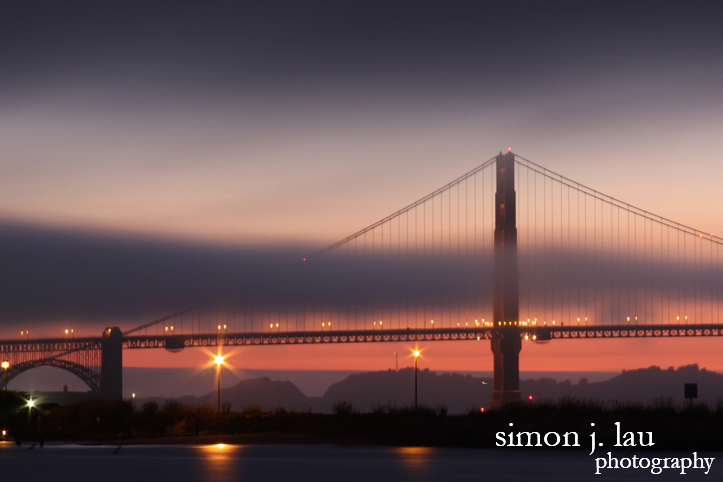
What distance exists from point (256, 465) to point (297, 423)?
17.7 m

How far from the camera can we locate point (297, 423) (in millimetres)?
42875

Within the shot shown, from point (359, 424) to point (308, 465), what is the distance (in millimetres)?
14588

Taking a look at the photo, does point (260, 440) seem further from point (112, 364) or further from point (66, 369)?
point (66, 369)

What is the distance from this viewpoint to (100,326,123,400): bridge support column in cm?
11644

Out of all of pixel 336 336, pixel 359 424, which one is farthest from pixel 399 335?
pixel 359 424

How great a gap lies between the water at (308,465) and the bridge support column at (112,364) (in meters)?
84.8

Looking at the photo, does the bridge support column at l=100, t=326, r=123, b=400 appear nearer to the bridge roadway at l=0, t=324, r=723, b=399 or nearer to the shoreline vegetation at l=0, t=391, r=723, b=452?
the bridge roadway at l=0, t=324, r=723, b=399

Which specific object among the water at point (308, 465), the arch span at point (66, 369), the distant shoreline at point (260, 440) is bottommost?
the arch span at point (66, 369)

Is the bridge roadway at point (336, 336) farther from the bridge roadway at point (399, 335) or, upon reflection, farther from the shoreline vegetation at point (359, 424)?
the shoreline vegetation at point (359, 424)

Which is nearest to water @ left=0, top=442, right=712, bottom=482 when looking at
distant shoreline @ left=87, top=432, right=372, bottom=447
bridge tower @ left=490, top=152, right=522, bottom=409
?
distant shoreline @ left=87, top=432, right=372, bottom=447

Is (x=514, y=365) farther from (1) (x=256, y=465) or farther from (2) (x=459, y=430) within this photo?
(1) (x=256, y=465)

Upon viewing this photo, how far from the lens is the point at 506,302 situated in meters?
104

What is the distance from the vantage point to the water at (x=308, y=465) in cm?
2162

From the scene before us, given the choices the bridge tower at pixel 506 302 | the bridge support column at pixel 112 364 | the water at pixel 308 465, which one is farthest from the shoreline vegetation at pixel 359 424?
the bridge support column at pixel 112 364
